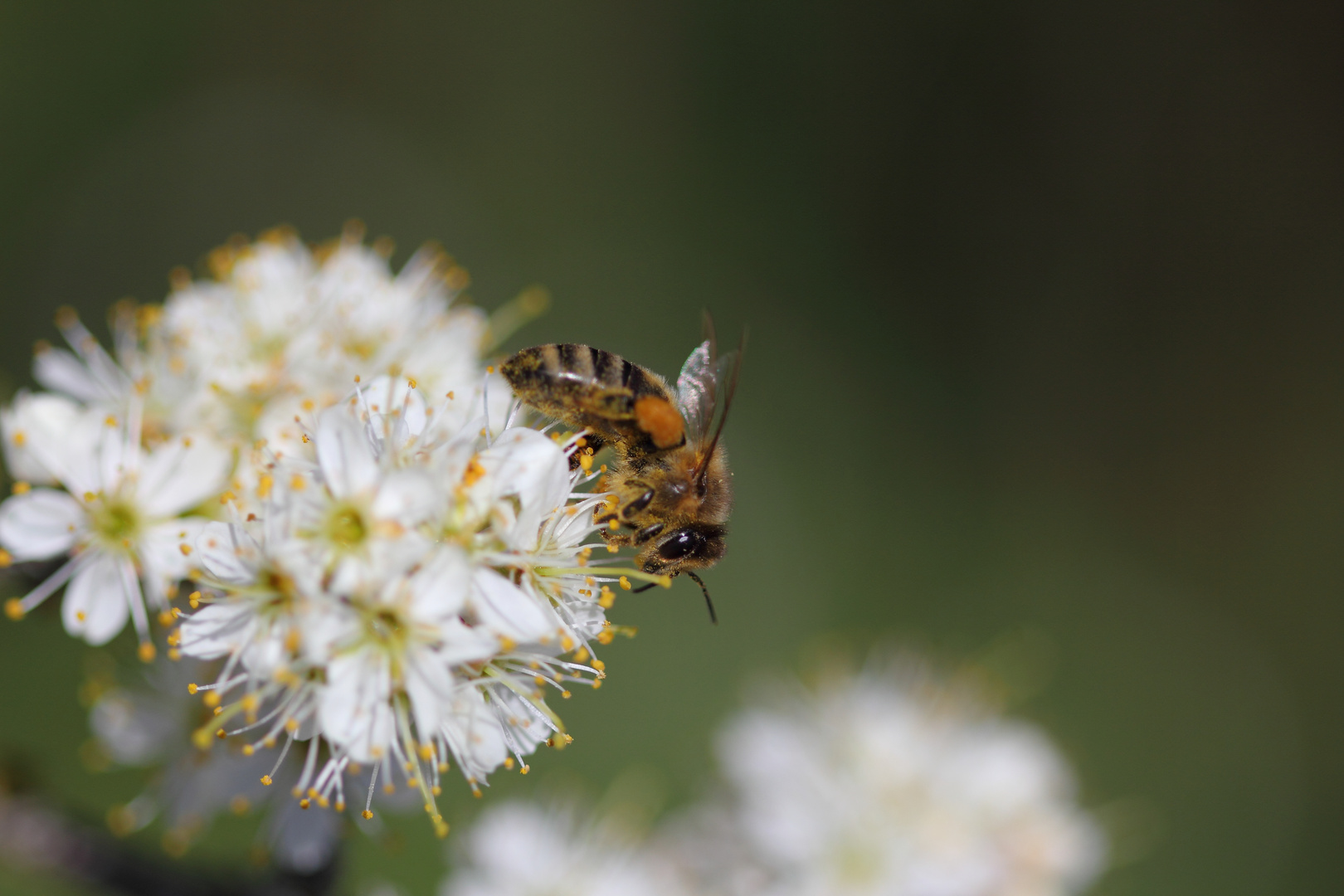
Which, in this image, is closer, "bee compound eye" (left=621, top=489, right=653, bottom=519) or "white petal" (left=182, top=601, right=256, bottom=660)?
"white petal" (left=182, top=601, right=256, bottom=660)

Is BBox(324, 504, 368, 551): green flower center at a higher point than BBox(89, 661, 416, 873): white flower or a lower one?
higher

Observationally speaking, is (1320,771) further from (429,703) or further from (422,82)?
(422,82)

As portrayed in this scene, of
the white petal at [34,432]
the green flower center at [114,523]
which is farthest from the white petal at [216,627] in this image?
the white petal at [34,432]

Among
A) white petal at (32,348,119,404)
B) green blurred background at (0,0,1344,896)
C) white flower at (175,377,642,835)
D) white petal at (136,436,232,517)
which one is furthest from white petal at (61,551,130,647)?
green blurred background at (0,0,1344,896)

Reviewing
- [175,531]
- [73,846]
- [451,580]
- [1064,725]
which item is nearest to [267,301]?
[175,531]

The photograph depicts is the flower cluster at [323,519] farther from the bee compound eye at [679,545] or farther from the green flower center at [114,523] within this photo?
the bee compound eye at [679,545]

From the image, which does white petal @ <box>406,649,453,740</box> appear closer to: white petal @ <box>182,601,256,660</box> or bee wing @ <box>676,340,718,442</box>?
white petal @ <box>182,601,256,660</box>

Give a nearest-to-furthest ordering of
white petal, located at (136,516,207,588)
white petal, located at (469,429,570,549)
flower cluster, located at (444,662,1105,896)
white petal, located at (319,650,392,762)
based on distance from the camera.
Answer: white petal, located at (319,650,392,762), white petal, located at (469,429,570,549), white petal, located at (136,516,207,588), flower cluster, located at (444,662,1105,896)

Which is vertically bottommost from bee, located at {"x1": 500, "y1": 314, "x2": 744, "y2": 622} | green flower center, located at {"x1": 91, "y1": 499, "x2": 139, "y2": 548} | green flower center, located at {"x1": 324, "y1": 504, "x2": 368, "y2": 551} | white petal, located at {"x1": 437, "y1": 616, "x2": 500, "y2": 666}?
white petal, located at {"x1": 437, "y1": 616, "x2": 500, "y2": 666}
